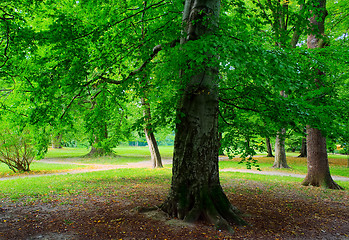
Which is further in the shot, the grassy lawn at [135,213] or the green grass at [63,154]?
the green grass at [63,154]

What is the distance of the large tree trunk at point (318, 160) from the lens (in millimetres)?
9156

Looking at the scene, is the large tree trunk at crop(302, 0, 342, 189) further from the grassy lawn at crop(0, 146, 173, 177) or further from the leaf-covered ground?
the grassy lawn at crop(0, 146, 173, 177)

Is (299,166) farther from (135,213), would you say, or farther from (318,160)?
(135,213)

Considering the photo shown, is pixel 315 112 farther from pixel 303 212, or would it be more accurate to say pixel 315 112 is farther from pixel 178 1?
pixel 178 1

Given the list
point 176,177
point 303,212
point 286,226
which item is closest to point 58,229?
point 176,177

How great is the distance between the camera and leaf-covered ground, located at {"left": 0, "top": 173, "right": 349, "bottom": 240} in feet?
14.4

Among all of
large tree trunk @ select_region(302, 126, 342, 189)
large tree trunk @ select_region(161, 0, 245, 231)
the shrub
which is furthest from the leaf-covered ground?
the shrub

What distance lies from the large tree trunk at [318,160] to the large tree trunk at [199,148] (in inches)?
229

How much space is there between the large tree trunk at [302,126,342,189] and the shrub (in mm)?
13230

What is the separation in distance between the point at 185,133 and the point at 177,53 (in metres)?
1.68

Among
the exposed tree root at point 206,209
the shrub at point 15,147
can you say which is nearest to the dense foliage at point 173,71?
the exposed tree root at point 206,209

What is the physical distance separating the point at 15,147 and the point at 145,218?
12.0 meters

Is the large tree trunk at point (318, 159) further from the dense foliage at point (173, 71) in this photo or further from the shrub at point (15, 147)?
the shrub at point (15, 147)

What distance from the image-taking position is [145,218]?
503 centimetres
